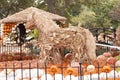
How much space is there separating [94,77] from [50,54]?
2.67 m

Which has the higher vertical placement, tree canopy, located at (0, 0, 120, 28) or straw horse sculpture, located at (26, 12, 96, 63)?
tree canopy, located at (0, 0, 120, 28)

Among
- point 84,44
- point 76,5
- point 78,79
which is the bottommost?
point 78,79

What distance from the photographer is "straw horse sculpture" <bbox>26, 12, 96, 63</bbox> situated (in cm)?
Answer: 1120

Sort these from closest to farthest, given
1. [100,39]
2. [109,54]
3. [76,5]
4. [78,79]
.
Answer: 1. [78,79]
2. [109,54]
3. [100,39]
4. [76,5]

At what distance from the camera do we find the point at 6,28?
29.5 m

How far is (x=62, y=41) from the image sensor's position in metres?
11.4

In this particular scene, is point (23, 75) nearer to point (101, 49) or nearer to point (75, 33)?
point (75, 33)

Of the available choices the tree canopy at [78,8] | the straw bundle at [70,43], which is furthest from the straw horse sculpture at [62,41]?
the tree canopy at [78,8]

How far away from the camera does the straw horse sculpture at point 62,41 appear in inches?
441

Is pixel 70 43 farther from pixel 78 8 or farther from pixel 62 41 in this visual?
pixel 78 8

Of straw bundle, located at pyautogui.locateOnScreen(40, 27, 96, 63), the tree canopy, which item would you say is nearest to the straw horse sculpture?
straw bundle, located at pyautogui.locateOnScreen(40, 27, 96, 63)

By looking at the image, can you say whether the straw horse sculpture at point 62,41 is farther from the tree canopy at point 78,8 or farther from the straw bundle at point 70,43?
the tree canopy at point 78,8

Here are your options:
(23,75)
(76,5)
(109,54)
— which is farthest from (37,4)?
(23,75)

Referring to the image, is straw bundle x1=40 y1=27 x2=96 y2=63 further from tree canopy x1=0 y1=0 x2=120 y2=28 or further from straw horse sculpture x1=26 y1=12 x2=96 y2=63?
tree canopy x1=0 y1=0 x2=120 y2=28
